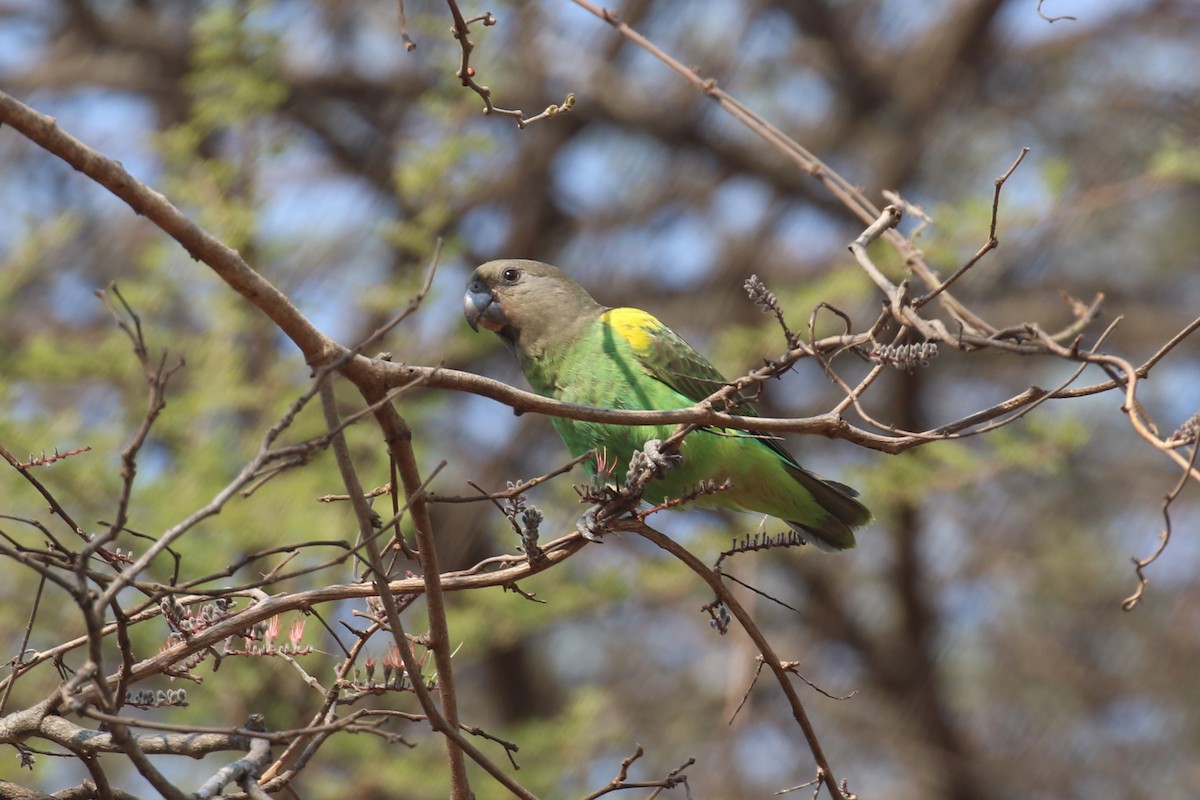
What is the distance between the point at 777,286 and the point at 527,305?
3.99 m

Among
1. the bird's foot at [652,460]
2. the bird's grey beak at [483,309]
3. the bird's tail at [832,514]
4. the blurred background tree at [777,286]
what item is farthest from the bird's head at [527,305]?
the blurred background tree at [777,286]

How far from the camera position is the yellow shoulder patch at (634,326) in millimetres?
4133

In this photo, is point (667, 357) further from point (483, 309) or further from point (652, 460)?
point (652, 460)

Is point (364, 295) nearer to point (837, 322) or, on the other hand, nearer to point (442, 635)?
point (837, 322)

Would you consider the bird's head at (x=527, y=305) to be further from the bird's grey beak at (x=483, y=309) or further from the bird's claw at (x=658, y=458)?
the bird's claw at (x=658, y=458)

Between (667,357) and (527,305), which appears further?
(527,305)

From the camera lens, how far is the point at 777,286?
26.5 feet

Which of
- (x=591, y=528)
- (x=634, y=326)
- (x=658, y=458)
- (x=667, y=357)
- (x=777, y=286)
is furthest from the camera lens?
(x=777, y=286)

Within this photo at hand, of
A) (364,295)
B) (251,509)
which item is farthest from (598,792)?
(364,295)

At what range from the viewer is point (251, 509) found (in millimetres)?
6512

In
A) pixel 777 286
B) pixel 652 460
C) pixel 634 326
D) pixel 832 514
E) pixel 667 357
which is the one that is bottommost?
pixel 652 460

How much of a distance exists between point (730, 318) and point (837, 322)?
1.11 meters

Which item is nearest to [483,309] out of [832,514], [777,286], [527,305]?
[527,305]

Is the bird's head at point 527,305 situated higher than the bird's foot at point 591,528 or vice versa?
the bird's head at point 527,305
